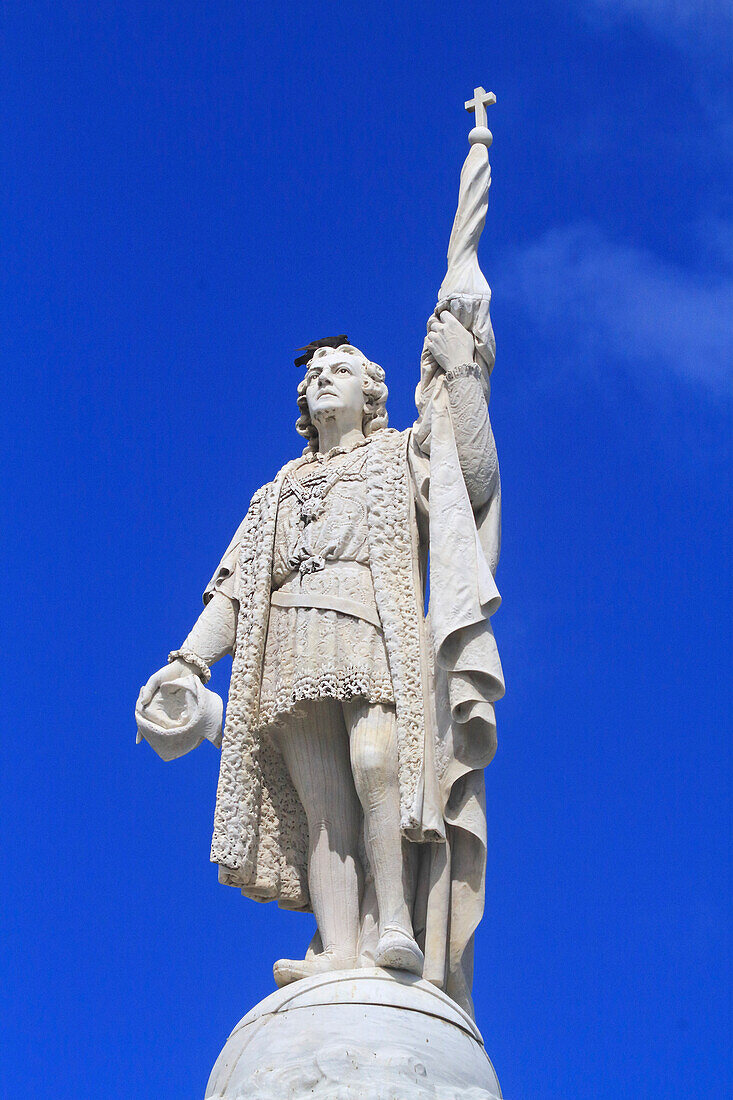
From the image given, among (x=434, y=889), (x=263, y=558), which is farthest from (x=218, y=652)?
→ (x=434, y=889)

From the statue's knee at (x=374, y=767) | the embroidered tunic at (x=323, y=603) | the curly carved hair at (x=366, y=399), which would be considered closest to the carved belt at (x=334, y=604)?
the embroidered tunic at (x=323, y=603)

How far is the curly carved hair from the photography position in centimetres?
990

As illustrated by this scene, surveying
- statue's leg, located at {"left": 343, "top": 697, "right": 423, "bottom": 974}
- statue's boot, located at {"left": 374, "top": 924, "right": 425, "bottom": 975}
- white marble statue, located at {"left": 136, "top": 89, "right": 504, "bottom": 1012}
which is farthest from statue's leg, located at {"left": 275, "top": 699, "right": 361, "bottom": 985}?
statue's boot, located at {"left": 374, "top": 924, "right": 425, "bottom": 975}

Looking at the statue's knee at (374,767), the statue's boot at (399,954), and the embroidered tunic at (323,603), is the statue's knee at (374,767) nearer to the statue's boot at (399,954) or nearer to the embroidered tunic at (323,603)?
the embroidered tunic at (323,603)

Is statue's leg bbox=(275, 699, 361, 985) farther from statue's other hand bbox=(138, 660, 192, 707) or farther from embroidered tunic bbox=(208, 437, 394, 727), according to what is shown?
statue's other hand bbox=(138, 660, 192, 707)

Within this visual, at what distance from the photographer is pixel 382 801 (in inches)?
332

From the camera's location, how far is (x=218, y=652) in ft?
30.7

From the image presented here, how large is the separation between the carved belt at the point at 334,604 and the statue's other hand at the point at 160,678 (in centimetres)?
65

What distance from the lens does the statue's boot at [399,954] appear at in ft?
26.2

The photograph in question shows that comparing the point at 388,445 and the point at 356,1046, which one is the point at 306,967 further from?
the point at 388,445

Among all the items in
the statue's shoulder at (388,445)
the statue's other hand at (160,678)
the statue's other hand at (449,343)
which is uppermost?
the statue's other hand at (449,343)

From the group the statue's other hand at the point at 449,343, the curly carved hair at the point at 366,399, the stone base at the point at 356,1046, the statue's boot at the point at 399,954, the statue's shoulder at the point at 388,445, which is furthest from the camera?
the curly carved hair at the point at 366,399

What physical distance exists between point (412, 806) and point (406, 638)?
3.00ft

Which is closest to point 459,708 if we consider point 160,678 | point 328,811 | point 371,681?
point 371,681
